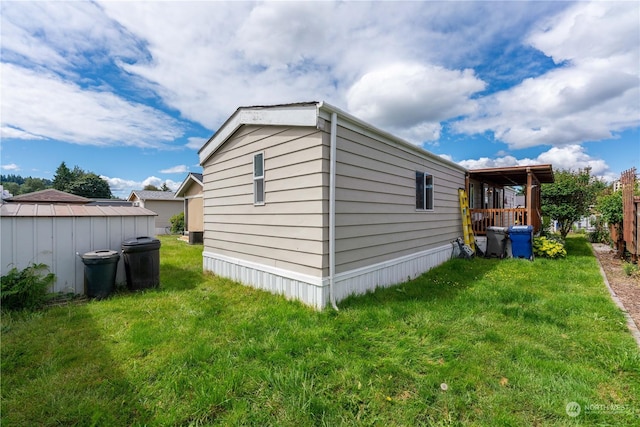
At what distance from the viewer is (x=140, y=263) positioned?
17.3 ft

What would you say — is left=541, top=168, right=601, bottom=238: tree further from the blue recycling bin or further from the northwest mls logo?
the northwest mls logo

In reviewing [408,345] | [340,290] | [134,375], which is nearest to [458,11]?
[340,290]

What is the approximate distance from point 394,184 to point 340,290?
2.66 m

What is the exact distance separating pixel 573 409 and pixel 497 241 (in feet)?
25.1

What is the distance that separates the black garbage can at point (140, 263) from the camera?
17.0ft

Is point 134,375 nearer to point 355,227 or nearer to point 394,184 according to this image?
point 355,227

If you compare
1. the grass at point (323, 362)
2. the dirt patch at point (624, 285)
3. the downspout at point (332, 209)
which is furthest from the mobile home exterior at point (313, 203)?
the dirt patch at point (624, 285)

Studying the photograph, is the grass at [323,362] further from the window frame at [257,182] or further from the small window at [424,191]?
the small window at [424,191]

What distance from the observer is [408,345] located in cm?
306

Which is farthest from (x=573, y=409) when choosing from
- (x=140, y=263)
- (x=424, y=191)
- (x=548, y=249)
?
(x=548, y=249)

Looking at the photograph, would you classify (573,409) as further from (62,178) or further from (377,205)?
(62,178)

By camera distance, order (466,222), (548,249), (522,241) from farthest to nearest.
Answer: (466,222), (548,249), (522,241)

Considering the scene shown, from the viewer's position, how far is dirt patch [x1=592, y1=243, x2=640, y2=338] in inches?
167

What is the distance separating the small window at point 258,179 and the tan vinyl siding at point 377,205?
66.0 inches
